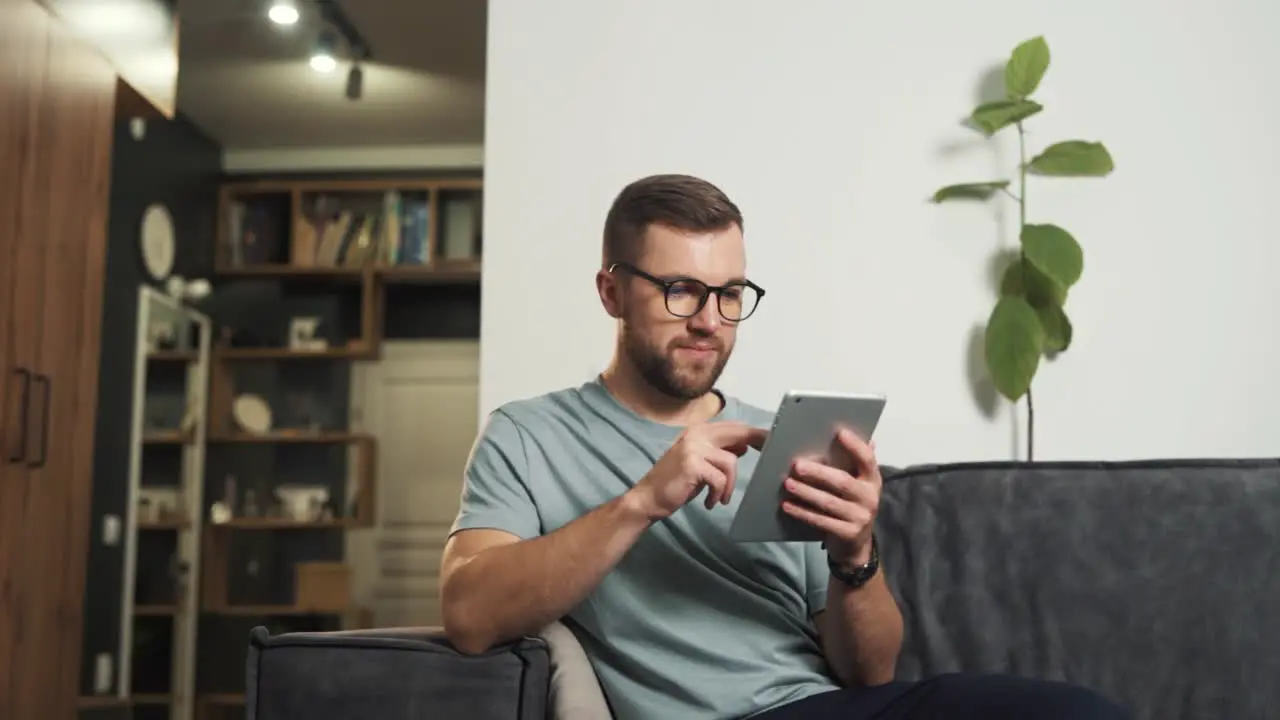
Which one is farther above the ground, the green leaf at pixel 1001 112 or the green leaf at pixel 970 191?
the green leaf at pixel 1001 112

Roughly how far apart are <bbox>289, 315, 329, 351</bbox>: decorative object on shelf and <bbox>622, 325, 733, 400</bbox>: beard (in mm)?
4802

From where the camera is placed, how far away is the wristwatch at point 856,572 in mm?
1516

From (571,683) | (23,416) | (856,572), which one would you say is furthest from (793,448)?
(23,416)

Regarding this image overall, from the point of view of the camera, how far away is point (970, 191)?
231 cm

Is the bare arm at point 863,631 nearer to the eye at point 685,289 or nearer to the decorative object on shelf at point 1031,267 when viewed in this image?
the eye at point 685,289

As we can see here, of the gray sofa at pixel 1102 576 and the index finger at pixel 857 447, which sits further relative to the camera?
the gray sofa at pixel 1102 576

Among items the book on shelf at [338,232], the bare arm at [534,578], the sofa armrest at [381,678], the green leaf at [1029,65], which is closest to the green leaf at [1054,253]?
the green leaf at [1029,65]

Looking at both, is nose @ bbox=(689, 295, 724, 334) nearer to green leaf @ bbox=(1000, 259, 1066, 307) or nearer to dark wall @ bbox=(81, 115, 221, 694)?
green leaf @ bbox=(1000, 259, 1066, 307)

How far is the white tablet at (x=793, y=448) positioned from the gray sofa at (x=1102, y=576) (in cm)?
32

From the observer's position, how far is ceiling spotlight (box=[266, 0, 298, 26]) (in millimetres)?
4594

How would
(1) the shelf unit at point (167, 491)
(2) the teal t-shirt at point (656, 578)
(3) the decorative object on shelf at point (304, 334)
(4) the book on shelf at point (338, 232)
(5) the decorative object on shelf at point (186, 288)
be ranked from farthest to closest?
(3) the decorative object on shelf at point (304, 334), (4) the book on shelf at point (338, 232), (5) the decorative object on shelf at point (186, 288), (1) the shelf unit at point (167, 491), (2) the teal t-shirt at point (656, 578)

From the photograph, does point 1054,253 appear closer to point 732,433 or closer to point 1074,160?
point 1074,160

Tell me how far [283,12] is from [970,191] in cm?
324

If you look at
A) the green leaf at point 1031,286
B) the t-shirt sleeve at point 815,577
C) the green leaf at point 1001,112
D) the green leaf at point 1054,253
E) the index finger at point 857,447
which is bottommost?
the t-shirt sleeve at point 815,577
